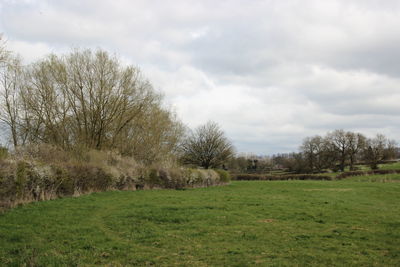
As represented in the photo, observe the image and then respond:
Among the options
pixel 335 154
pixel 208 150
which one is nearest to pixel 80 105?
pixel 208 150

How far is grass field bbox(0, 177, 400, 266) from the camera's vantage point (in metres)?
6.66

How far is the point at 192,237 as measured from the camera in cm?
862

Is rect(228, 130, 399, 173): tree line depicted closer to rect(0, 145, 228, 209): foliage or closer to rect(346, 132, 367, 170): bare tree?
rect(346, 132, 367, 170): bare tree

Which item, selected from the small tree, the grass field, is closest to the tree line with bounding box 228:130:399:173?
the small tree

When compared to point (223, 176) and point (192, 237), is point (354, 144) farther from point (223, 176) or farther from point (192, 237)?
point (192, 237)

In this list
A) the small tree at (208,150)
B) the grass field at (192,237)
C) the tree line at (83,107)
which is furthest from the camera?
the small tree at (208,150)

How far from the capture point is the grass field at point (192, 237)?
6664 mm

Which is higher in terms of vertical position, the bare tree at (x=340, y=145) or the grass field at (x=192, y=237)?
the bare tree at (x=340, y=145)

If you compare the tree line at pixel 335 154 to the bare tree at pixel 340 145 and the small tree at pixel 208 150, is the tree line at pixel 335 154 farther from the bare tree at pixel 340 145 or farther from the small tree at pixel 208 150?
the small tree at pixel 208 150

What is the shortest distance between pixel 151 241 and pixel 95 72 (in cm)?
2148

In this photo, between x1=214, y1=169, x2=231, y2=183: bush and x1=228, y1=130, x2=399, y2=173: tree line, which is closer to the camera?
x1=214, y1=169, x2=231, y2=183: bush

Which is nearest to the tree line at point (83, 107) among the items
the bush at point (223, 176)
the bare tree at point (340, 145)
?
the bush at point (223, 176)

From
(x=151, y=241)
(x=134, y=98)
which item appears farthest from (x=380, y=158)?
(x=151, y=241)

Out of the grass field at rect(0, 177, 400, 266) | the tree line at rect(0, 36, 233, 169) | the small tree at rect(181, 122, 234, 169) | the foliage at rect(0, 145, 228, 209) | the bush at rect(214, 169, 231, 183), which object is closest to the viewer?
the grass field at rect(0, 177, 400, 266)
